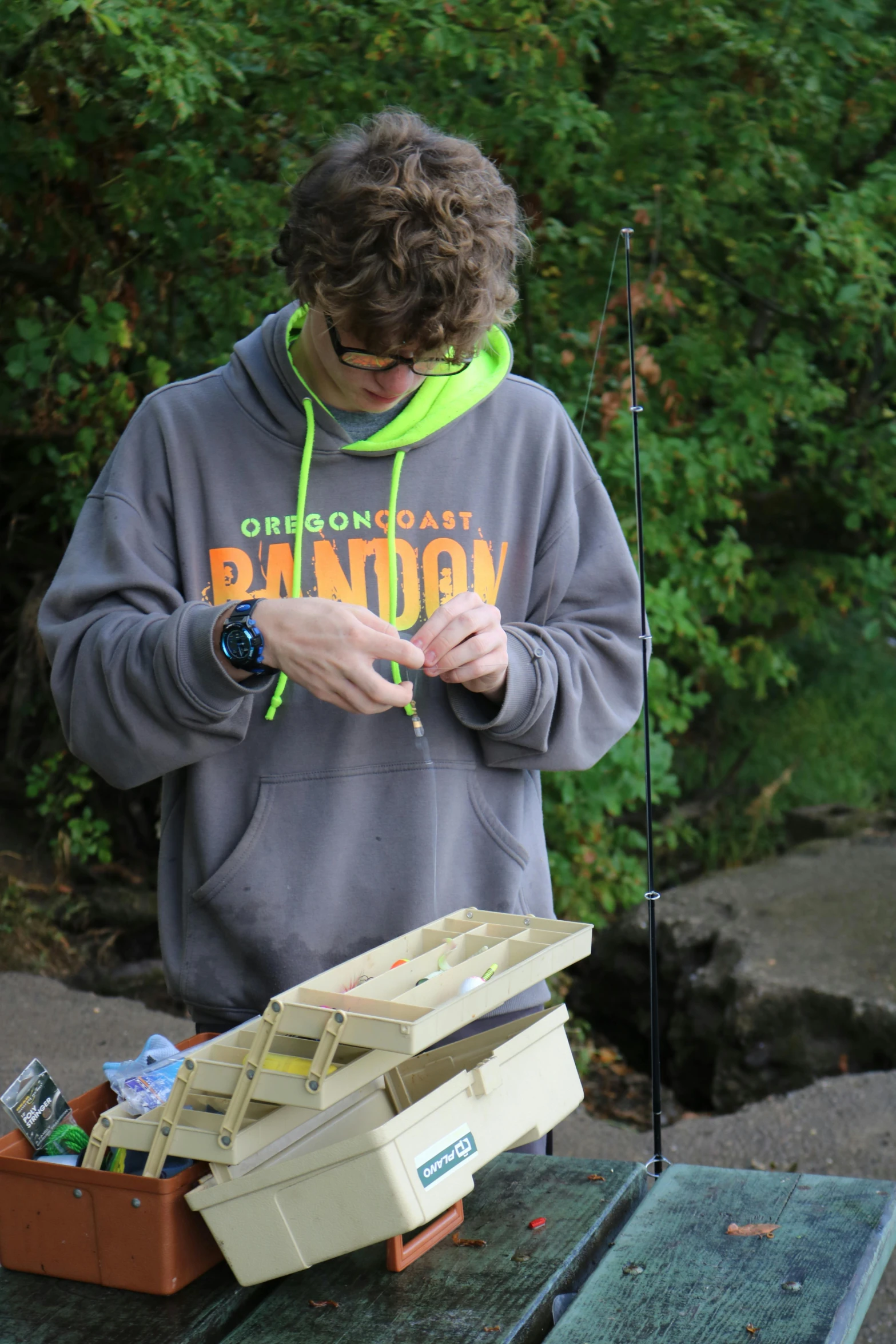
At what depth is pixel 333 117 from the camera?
4.50m

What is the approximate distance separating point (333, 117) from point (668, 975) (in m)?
3.94

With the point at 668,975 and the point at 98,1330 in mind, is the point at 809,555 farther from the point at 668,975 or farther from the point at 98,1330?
the point at 98,1330

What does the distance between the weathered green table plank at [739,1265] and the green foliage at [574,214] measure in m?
3.12

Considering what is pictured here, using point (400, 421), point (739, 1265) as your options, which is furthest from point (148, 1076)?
point (400, 421)

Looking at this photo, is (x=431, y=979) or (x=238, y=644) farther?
(x=238, y=644)

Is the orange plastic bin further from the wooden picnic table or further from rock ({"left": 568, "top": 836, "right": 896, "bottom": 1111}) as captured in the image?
rock ({"left": 568, "top": 836, "right": 896, "bottom": 1111})

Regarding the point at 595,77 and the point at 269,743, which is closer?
the point at 269,743

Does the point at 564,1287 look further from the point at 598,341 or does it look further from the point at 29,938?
the point at 29,938

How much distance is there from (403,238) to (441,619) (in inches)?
17.7

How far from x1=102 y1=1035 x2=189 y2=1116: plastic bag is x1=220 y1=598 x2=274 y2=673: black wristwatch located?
436mm

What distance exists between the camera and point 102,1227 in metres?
1.36

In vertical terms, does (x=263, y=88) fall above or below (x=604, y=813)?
above

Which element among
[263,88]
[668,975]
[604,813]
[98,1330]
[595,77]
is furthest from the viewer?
[668,975]

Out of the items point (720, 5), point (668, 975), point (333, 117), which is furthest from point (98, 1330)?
point (668, 975)
